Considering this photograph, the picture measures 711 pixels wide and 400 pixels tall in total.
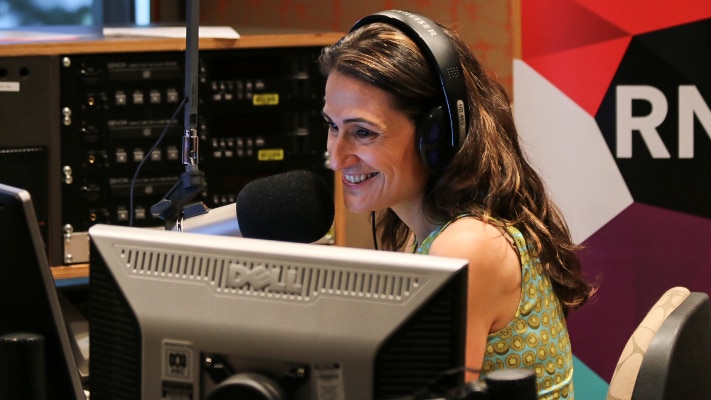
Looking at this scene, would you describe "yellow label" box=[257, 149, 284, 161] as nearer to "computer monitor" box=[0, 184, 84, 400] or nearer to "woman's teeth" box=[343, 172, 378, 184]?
"woman's teeth" box=[343, 172, 378, 184]

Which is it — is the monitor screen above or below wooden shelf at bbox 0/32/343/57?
above

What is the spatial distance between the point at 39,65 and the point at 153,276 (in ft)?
4.73

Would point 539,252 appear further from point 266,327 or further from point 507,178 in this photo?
point 266,327

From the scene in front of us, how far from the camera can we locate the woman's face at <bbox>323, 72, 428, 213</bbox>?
4.97 feet

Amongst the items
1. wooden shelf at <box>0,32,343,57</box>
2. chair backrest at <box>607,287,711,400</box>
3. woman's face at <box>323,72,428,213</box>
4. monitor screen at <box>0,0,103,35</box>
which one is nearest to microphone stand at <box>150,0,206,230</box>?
woman's face at <box>323,72,428,213</box>

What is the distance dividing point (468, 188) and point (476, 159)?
0.04 meters

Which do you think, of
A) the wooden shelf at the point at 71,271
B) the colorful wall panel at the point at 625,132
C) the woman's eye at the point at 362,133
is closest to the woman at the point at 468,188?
the woman's eye at the point at 362,133

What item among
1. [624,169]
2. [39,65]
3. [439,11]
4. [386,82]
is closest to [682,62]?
[624,169]

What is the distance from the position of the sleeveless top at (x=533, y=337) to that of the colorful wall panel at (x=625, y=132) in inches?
38.1

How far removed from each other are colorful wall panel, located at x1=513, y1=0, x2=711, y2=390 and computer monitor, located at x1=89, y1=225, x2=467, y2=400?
1.53 meters

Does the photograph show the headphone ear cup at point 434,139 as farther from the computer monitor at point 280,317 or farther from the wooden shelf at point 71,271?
the wooden shelf at point 71,271

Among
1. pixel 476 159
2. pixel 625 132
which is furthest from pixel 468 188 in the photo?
pixel 625 132

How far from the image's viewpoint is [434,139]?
4.96 ft

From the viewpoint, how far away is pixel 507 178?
5.14 feet
